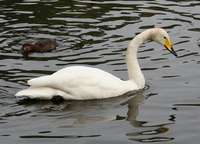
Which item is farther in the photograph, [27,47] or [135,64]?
[27,47]

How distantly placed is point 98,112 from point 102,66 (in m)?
2.88

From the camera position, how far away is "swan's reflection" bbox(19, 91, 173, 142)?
9695 millimetres

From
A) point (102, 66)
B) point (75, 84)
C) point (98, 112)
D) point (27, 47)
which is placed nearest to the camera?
point (98, 112)

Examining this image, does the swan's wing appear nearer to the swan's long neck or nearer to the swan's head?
the swan's long neck

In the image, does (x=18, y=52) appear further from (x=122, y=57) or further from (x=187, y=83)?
(x=187, y=83)

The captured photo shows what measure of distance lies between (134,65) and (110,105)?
1.26 metres

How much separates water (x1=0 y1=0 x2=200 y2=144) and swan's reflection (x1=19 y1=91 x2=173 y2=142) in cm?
1

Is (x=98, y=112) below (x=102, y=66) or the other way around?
below

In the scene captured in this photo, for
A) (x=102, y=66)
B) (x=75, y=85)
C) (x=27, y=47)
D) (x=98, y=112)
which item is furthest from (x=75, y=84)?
(x=27, y=47)

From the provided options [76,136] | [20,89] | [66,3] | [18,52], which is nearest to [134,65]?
[20,89]

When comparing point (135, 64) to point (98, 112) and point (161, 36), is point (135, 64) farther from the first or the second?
point (98, 112)

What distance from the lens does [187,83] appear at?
→ 12180 mm

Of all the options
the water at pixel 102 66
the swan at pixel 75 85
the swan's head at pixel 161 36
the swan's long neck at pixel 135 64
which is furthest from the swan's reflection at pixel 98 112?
the swan's head at pixel 161 36

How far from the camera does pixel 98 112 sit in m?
10.7
